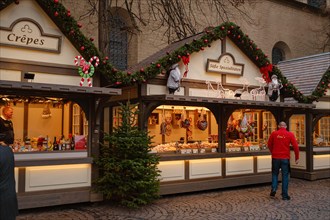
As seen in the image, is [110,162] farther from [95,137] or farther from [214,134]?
[214,134]

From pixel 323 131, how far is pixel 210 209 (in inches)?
324

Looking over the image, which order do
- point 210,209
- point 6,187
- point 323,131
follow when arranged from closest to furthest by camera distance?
point 6,187, point 210,209, point 323,131

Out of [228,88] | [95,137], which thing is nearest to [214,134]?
[228,88]

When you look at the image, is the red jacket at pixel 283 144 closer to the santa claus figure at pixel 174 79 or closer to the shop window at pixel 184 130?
the shop window at pixel 184 130

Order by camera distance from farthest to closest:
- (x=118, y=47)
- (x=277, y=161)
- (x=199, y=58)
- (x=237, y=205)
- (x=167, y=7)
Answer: (x=118, y=47)
(x=167, y=7)
(x=199, y=58)
(x=277, y=161)
(x=237, y=205)

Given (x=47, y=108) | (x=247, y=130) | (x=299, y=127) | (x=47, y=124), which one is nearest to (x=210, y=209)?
(x=247, y=130)

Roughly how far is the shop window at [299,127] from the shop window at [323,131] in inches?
29.0

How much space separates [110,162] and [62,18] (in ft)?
11.5

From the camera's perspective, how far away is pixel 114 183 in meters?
8.70

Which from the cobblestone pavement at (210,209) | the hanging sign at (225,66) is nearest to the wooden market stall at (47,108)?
the cobblestone pavement at (210,209)

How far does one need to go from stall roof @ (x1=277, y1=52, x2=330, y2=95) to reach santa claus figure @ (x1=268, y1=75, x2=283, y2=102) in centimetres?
192

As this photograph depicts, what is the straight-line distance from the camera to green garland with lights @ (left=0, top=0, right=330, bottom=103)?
851 centimetres

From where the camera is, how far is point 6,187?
16.0 feet

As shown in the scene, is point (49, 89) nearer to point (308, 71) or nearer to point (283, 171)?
point (283, 171)
